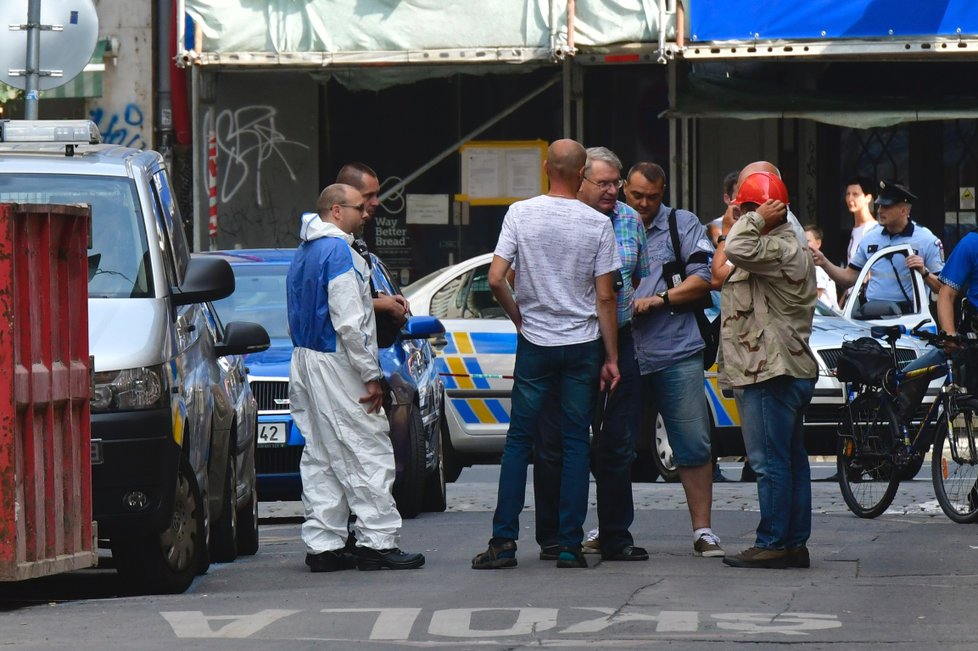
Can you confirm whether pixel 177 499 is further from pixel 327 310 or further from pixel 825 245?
pixel 825 245

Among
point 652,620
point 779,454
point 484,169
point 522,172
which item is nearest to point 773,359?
point 779,454

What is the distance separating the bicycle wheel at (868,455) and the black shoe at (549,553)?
3.11 meters

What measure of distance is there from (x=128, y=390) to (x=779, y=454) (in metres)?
2.80

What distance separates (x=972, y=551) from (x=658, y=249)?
2100 millimetres

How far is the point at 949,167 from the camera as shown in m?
20.0

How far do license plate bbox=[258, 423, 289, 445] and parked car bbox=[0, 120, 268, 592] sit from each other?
5.23 ft

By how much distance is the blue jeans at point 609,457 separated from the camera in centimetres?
873

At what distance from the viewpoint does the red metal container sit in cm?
704

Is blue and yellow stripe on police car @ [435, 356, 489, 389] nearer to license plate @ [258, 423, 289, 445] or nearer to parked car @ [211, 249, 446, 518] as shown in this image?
parked car @ [211, 249, 446, 518]

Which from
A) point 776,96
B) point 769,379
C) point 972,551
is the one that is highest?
point 776,96

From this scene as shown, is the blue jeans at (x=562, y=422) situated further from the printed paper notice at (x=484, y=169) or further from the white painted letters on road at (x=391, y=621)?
the printed paper notice at (x=484, y=169)

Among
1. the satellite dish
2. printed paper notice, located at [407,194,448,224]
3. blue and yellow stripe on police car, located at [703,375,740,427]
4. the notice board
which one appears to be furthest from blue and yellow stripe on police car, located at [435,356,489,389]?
printed paper notice, located at [407,194,448,224]

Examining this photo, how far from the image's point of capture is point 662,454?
46.0 feet

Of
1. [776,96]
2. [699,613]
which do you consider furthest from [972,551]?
[776,96]
